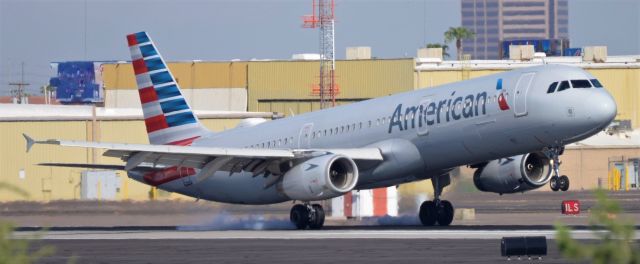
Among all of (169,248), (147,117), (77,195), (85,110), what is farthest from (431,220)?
(85,110)

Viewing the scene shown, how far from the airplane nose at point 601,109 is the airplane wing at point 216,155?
6413 millimetres

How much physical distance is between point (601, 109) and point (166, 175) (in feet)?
53.7

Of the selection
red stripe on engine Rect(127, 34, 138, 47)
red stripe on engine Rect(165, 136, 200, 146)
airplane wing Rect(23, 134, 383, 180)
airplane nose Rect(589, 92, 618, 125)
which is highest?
red stripe on engine Rect(127, 34, 138, 47)

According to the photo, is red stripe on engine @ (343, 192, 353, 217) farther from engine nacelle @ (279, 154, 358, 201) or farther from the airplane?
engine nacelle @ (279, 154, 358, 201)

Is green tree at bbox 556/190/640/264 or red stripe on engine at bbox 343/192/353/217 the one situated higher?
green tree at bbox 556/190/640/264

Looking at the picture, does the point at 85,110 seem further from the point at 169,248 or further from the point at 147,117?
the point at 169,248

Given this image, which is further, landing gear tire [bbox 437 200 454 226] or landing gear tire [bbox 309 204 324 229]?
landing gear tire [bbox 437 200 454 226]

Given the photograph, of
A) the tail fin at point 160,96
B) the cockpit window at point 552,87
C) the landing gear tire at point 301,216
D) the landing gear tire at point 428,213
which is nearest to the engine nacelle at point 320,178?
the landing gear tire at point 301,216

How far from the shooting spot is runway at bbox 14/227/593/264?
22.7 metres

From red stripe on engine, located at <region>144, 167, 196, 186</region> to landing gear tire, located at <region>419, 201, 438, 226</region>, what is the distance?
7.89 m

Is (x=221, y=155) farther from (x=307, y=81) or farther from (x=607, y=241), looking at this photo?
(x=307, y=81)

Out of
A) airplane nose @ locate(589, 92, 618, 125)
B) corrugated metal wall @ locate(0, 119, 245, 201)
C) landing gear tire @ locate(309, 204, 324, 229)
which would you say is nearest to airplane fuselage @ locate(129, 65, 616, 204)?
airplane nose @ locate(589, 92, 618, 125)

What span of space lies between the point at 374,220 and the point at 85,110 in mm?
47359

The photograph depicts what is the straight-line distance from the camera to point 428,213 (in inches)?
1518
